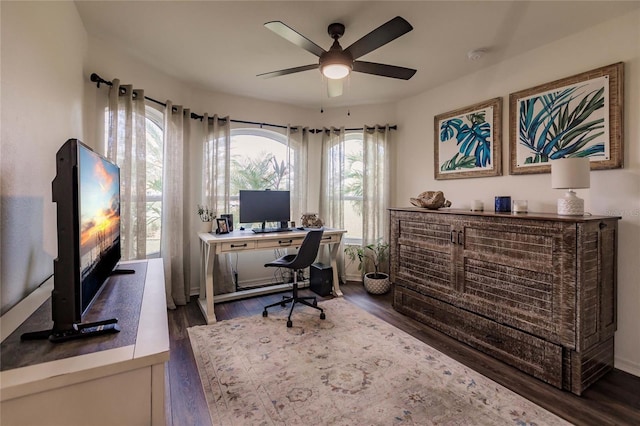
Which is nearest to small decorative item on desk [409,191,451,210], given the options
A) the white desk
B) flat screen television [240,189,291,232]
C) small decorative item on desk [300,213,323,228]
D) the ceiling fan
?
the white desk

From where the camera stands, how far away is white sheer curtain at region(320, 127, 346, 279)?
13.9 ft

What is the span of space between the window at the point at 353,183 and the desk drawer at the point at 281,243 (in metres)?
1.24

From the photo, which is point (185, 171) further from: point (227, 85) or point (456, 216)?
point (456, 216)

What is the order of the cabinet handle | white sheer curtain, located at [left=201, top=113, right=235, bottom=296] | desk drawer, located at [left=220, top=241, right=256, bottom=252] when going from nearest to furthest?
the cabinet handle
desk drawer, located at [left=220, top=241, right=256, bottom=252]
white sheer curtain, located at [left=201, top=113, right=235, bottom=296]

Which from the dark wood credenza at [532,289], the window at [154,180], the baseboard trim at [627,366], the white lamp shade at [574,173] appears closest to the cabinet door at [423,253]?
the dark wood credenza at [532,289]

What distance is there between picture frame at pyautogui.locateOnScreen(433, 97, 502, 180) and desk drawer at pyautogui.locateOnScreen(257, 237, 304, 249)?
191cm

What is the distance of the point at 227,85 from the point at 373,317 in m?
3.18

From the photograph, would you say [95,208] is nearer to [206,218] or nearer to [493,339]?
[206,218]

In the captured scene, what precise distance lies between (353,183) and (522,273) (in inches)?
103

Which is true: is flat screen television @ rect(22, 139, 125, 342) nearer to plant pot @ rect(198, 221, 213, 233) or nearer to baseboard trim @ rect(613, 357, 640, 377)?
plant pot @ rect(198, 221, 213, 233)

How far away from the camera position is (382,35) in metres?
1.81

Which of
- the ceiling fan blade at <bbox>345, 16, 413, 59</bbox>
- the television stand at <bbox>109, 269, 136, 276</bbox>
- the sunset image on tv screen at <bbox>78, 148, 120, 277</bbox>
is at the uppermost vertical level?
the ceiling fan blade at <bbox>345, 16, 413, 59</bbox>

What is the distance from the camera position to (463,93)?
3.20m

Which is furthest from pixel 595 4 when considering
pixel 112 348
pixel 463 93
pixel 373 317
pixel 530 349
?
pixel 112 348
